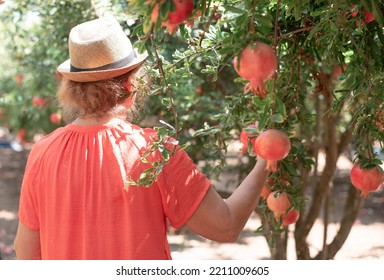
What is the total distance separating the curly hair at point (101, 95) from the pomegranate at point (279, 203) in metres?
0.47

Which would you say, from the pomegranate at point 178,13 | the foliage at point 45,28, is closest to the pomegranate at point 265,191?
the pomegranate at point 178,13

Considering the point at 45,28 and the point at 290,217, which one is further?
the point at 45,28

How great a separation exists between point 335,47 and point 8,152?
1327 cm

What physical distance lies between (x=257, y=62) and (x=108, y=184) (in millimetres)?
730

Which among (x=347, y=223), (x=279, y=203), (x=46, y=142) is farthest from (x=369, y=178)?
(x=347, y=223)

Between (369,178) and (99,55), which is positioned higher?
(99,55)

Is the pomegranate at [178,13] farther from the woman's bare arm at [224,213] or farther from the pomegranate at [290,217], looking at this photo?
the pomegranate at [290,217]

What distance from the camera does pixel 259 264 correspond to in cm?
209

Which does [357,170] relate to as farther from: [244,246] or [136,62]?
[244,246]

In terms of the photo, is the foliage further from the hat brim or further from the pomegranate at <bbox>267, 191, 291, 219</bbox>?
the pomegranate at <bbox>267, 191, 291, 219</bbox>

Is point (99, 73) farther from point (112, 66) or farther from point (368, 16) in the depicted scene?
point (368, 16)

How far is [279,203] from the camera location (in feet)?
5.89

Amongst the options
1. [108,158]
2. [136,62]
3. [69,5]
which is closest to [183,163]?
[108,158]

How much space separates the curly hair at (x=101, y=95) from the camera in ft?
6.03
